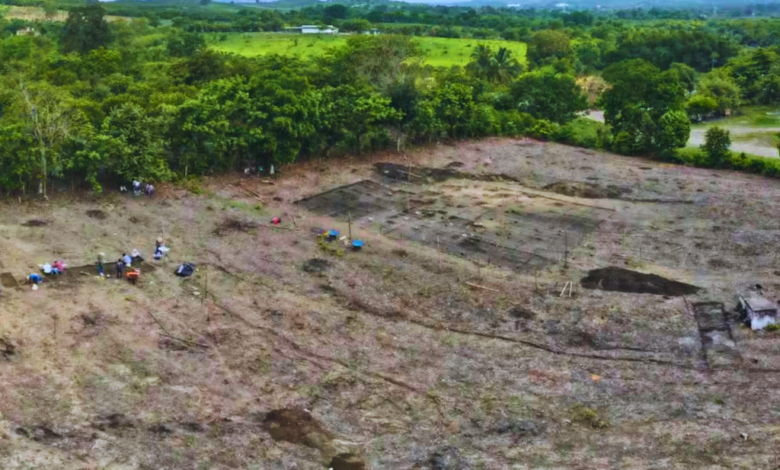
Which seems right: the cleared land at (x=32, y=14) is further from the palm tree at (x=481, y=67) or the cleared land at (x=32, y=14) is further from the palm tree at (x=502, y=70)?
the palm tree at (x=502, y=70)

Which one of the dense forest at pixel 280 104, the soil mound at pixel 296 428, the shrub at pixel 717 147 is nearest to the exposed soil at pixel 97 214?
the dense forest at pixel 280 104

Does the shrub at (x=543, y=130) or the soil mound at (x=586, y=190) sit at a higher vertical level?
the shrub at (x=543, y=130)

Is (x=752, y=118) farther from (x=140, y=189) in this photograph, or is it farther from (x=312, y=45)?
(x=140, y=189)

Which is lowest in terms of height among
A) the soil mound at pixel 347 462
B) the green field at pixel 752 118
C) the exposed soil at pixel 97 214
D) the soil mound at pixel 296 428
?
the soil mound at pixel 347 462

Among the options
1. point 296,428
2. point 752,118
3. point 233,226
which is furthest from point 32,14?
point 296,428

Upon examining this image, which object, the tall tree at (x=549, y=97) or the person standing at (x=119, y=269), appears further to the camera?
the tall tree at (x=549, y=97)

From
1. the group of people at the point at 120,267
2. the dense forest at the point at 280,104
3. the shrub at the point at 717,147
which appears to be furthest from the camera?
the shrub at the point at 717,147
